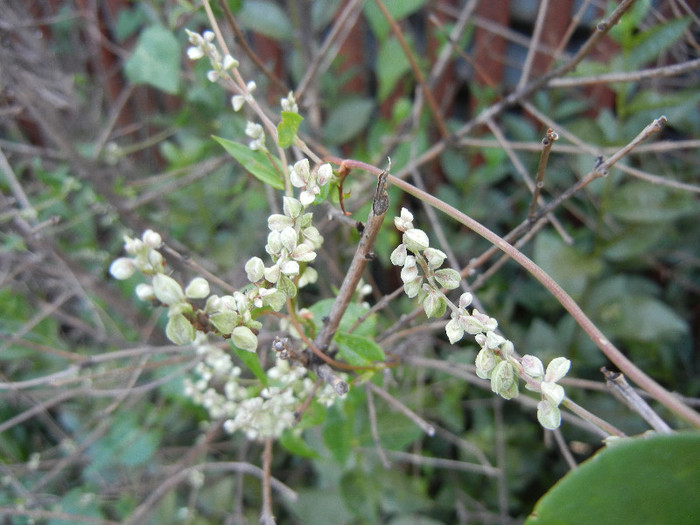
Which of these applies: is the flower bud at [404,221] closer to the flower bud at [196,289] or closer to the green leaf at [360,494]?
the flower bud at [196,289]

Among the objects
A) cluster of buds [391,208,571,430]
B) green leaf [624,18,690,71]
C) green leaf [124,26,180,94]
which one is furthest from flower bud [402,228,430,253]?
green leaf [624,18,690,71]

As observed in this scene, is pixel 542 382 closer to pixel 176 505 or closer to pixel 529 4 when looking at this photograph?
pixel 176 505

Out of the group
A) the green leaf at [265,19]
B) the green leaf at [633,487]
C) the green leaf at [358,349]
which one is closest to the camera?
the green leaf at [633,487]

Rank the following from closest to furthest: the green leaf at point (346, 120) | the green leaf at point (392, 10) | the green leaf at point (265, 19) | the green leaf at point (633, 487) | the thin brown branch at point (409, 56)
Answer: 1. the green leaf at point (633, 487)
2. the thin brown branch at point (409, 56)
3. the green leaf at point (392, 10)
4. the green leaf at point (265, 19)
5. the green leaf at point (346, 120)

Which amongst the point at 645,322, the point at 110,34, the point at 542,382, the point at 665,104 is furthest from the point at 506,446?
the point at 110,34

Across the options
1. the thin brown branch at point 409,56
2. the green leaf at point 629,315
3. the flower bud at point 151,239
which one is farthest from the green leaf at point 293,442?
the green leaf at point 629,315

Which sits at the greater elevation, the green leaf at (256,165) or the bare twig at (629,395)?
the green leaf at (256,165)
